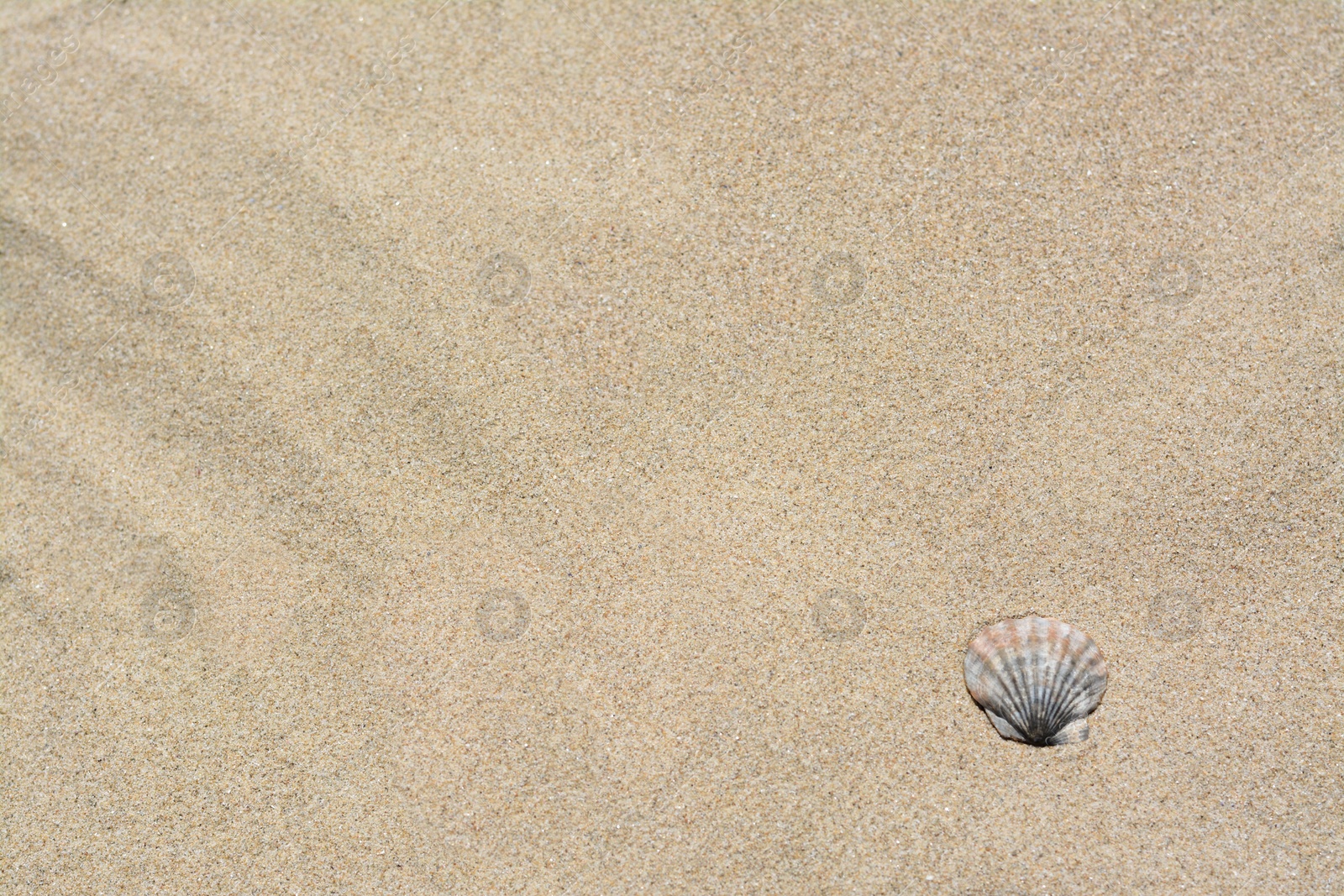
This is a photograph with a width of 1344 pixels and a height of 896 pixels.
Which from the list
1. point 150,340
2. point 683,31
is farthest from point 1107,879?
point 150,340

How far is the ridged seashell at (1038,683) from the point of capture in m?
2.55

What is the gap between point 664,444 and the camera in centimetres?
274

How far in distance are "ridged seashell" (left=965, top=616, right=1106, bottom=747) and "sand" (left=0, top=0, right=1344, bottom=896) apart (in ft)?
0.21

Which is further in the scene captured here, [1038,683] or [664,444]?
[664,444]

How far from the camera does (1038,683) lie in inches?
100

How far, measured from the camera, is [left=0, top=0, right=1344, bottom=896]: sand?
8.43 feet

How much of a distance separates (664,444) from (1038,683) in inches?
49.7

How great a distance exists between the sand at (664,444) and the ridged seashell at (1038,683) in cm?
6

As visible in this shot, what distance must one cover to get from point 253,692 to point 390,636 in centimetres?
44

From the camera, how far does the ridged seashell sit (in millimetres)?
2551

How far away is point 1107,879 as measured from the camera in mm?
2504

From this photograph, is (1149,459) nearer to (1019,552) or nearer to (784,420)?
(1019,552)

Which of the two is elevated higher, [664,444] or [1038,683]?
[664,444]

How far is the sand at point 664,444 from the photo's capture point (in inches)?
101
